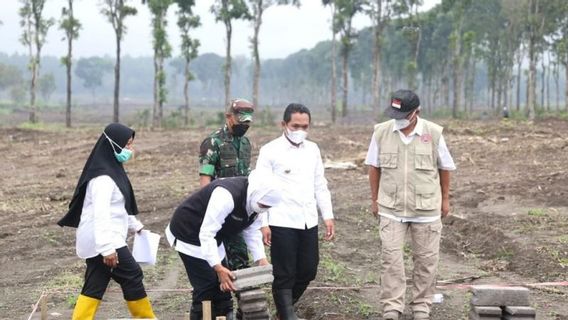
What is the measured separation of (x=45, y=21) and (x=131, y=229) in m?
35.8

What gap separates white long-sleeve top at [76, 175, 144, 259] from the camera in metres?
4.72

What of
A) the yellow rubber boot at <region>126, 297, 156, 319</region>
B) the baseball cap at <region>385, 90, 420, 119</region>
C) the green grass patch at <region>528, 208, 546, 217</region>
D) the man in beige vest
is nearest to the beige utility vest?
the man in beige vest

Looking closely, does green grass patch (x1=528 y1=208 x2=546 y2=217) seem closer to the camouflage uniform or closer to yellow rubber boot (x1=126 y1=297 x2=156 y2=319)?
the camouflage uniform

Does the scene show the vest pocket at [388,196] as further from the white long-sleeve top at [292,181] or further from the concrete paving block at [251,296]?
the concrete paving block at [251,296]

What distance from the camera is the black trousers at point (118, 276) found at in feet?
16.1

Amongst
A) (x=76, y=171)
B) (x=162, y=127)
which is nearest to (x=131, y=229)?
(x=76, y=171)

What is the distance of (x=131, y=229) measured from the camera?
5.21 m

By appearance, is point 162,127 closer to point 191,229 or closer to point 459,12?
point 459,12

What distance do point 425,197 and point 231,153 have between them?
1560mm

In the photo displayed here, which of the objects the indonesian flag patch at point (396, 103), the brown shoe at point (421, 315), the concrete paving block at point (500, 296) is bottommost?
the brown shoe at point (421, 315)

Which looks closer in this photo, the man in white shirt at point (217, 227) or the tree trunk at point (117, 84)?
the man in white shirt at point (217, 227)

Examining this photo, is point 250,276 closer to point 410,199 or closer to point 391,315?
point 391,315

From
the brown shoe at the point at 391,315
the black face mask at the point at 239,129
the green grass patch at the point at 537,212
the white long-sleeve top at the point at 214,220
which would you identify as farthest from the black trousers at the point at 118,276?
the green grass patch at the point at 537,212

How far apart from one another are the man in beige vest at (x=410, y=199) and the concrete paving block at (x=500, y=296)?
0.54 m
